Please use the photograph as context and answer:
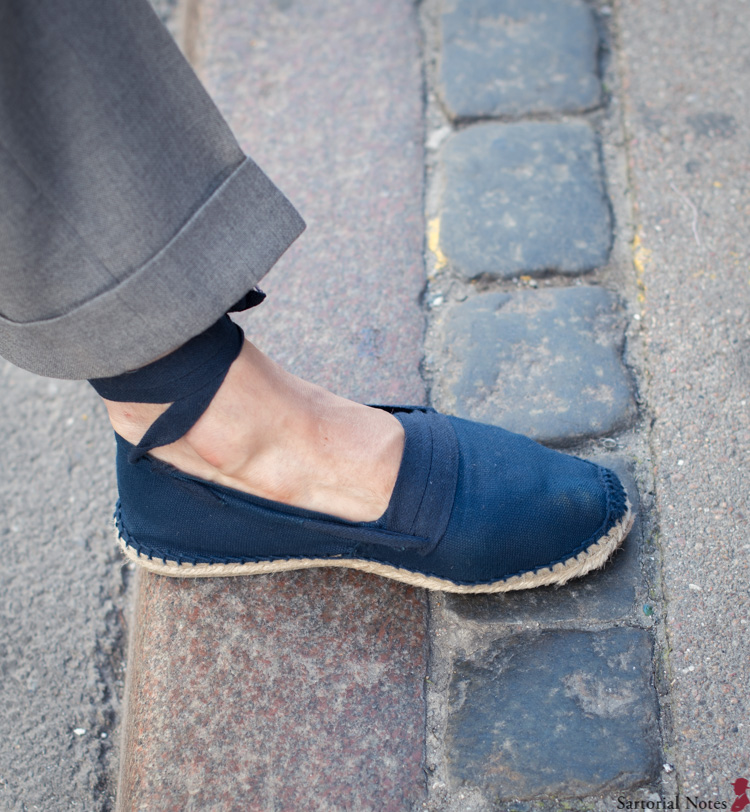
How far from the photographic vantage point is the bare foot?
2.94 ft

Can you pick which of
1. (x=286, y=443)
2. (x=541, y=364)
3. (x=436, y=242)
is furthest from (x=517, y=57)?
(x=286, y=443)

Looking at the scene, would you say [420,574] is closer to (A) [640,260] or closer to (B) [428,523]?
(B) [428,523]

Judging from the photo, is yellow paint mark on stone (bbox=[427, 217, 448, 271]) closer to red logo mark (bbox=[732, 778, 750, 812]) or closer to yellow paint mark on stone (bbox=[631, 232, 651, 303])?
yellow paint mark on stone (bbox=[631, 232, 651, 303])

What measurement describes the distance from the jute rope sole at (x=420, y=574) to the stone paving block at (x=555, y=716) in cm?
8

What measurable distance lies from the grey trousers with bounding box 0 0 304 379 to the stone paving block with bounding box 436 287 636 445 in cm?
57

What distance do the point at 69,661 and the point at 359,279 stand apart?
83 cm

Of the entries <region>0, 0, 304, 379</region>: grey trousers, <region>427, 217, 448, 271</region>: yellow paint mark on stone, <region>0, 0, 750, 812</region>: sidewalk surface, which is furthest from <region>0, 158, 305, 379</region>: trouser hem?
<region>427, 217, 448, 271</region>: yellow paint mark on stone

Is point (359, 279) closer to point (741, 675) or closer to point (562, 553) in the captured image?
point (562, 553)

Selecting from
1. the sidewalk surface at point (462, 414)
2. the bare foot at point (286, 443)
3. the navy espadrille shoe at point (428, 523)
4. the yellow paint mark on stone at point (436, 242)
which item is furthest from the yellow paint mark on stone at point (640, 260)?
the bare foot at point (286, 443)

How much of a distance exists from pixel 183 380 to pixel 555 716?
0.63m

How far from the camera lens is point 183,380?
2.78ft

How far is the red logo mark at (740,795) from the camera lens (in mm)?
862

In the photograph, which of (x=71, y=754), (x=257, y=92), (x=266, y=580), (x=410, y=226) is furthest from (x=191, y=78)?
(x=257, y=92)

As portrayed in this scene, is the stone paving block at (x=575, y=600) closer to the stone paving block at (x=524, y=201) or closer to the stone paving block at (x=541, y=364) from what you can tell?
the stone paving block at (x=541, y=364)
